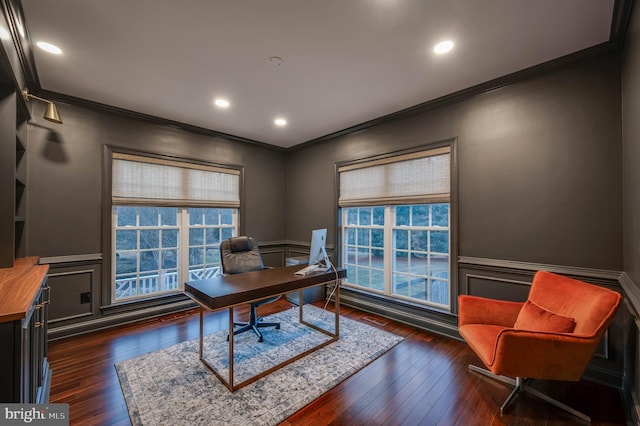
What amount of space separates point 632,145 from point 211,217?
4.44 meters

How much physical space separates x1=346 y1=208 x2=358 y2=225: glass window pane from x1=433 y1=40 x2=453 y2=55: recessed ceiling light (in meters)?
2.31

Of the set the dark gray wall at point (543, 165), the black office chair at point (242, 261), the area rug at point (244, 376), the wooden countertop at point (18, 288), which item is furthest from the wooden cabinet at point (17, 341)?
the dark gray wall at point (543, 165)

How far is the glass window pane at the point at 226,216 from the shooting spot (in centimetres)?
431

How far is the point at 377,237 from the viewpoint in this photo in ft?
12.4

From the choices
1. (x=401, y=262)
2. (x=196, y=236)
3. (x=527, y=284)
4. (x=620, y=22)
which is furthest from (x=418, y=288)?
(x=196, y=236)

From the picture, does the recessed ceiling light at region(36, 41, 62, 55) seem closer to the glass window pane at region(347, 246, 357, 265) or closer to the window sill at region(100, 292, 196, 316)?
the window sill at region(100, 292, 196, 316)

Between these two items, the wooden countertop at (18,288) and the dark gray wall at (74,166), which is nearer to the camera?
the wooden countertop at (18,288)

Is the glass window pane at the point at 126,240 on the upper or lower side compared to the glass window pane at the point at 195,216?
lower

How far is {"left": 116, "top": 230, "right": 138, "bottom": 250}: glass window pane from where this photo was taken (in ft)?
11.0

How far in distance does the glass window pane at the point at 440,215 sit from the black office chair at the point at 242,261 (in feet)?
6.70

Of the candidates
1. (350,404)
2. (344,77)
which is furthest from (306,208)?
(350,404)

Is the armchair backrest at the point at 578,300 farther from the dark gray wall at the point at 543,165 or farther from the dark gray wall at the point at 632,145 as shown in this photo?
the dark gray wall at the point at 543,165

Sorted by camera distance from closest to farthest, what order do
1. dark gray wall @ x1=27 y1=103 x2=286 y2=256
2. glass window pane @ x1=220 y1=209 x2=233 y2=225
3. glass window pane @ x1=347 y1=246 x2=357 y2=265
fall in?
dark gray wall @ x1=27 y1=103 x2=286 y2=256, glass window pane @ x1=347 y1=246 x2=357 y2=265, glass window pane @ x1=220 y1=209 x2=233 y2=225

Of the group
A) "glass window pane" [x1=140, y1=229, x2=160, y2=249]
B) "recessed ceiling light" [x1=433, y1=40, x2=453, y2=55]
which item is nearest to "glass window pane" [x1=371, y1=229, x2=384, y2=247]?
"recessed ceiling light" [x1=433, y1=40, x2=453, y2=55]
